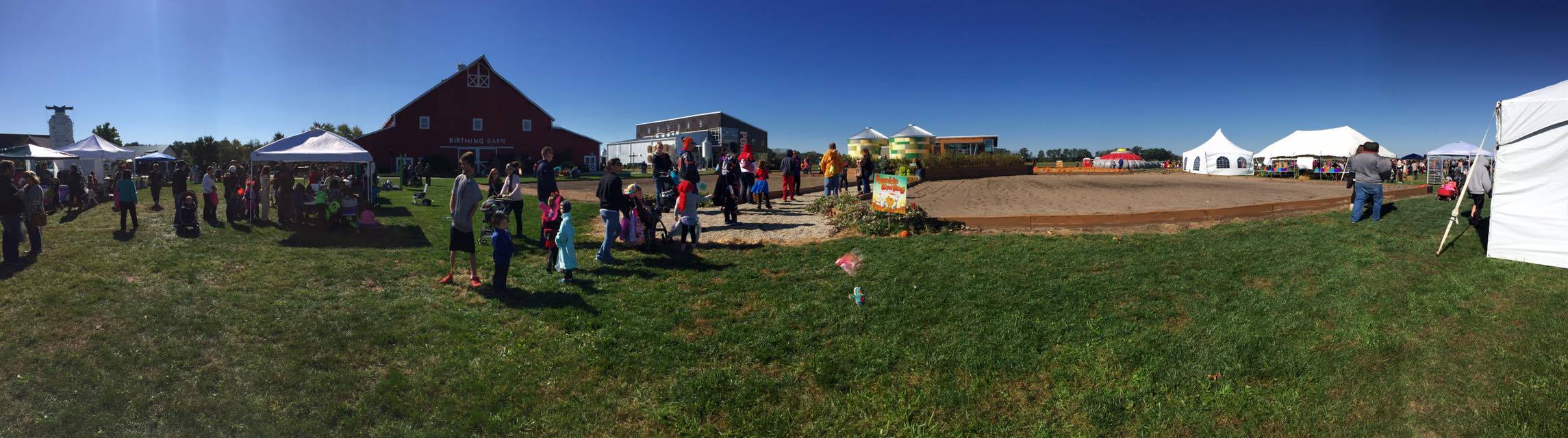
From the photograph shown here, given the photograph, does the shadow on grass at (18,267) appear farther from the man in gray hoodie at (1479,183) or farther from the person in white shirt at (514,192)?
the man in gray hoodie at (1479,183)

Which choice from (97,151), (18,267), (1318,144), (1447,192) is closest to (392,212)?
(18,267)

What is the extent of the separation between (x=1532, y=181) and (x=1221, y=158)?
139 ft

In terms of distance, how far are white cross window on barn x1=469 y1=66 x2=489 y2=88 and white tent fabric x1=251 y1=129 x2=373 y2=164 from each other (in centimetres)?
3448

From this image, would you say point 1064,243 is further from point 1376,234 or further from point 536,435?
point 536,435

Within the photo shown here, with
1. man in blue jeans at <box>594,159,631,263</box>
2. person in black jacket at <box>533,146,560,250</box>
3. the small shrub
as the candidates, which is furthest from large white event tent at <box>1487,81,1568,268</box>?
person in black jacket at <box>533,146,560,250</box>

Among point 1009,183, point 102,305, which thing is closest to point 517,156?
point 1009,183

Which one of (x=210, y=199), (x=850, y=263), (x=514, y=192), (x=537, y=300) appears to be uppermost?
(x=514, y=192)

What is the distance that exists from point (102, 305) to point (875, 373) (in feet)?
23.2

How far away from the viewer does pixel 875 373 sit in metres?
4.57

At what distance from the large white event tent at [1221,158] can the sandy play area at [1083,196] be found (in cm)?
1629

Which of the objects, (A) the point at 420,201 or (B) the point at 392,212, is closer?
(B) the point at 392,212

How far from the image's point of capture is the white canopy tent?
42.7 feet

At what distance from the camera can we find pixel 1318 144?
36844 millimetres

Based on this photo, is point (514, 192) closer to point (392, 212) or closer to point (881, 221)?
point (881, 221)
